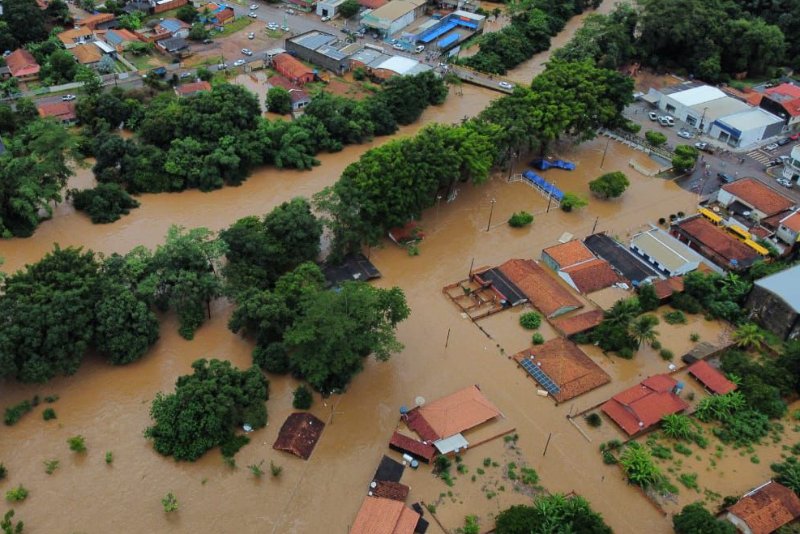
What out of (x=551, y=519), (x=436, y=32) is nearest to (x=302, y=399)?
(x=551, y=519)

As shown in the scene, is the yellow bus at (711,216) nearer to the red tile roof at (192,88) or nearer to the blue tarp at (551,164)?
the blue tarp at (551,164)

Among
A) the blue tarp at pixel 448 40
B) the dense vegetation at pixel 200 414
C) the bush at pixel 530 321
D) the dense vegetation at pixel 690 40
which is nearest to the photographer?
the dense vegetation at pixel 200 414

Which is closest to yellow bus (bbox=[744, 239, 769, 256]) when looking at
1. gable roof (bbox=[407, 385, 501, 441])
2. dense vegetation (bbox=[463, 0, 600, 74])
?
gable roof (bbox=[407, 385, 501, 441])

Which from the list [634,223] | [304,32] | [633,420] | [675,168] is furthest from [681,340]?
[304,32]

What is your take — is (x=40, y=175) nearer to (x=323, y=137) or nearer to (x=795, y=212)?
(x=323, y=137)

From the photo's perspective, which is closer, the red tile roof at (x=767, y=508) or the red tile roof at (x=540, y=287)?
the red tile roof at (x=767, y=508)

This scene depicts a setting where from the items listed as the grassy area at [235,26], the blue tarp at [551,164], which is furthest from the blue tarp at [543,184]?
the grassy area at [235,26]
